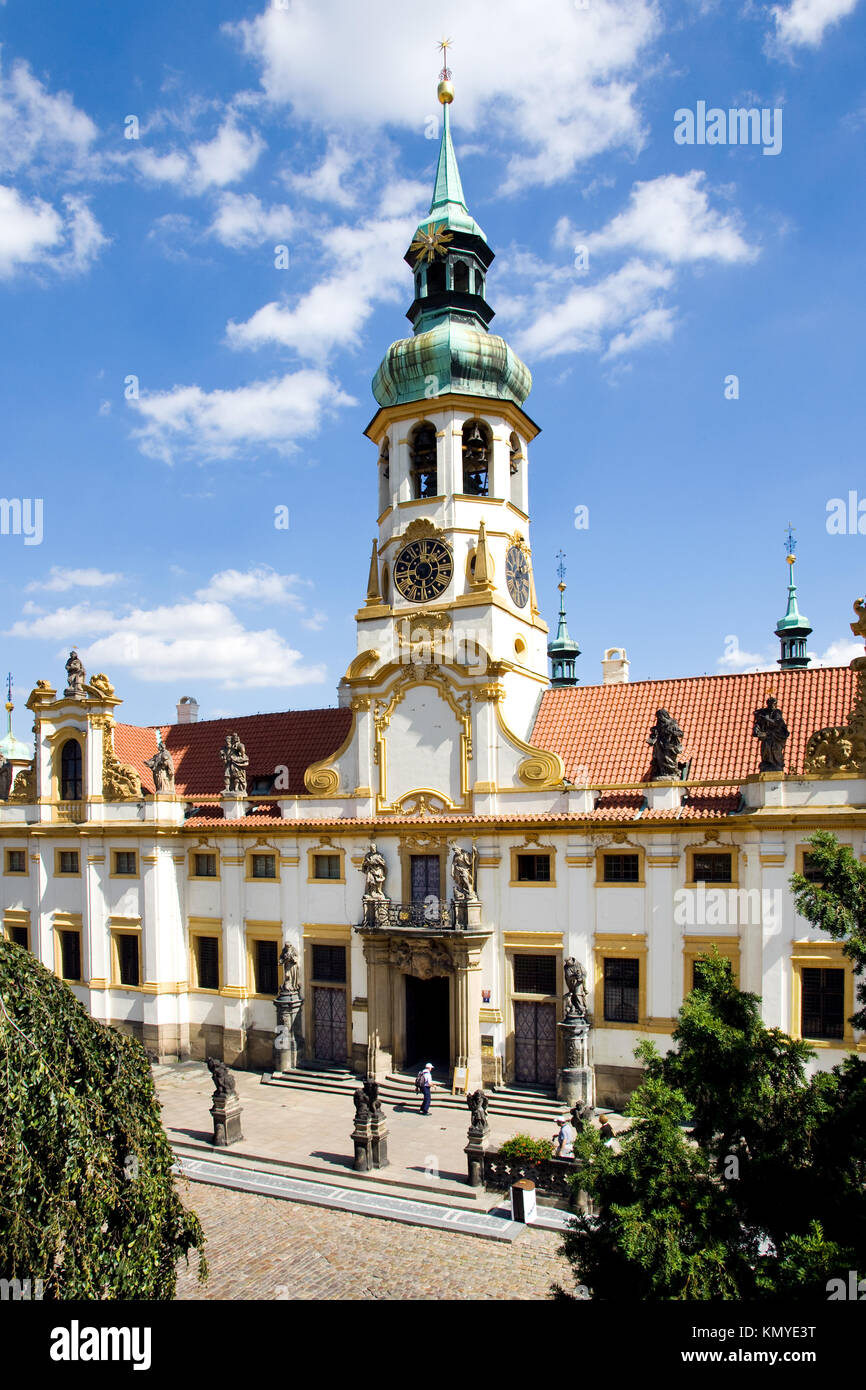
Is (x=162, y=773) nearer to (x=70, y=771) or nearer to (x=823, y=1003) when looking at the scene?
(x=70, y=771)

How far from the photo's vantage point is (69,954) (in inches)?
1439

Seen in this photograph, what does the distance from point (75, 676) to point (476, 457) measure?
17564 mm

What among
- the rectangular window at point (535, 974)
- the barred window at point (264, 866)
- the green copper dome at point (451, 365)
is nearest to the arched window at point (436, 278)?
the green copper dome at point (451, 365)

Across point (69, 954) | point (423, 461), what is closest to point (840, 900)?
point (423, 461)

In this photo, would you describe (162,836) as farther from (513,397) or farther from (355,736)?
(513,397)

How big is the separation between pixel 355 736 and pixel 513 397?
13.5 metres

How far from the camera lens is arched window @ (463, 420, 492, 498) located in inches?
1288

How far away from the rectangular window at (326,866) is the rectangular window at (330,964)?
251 cm

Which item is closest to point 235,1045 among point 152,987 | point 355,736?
point 152,987

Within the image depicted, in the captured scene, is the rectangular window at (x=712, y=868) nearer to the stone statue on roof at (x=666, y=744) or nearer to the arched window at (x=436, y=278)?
the stone statue on roof at (x=666, y=744)

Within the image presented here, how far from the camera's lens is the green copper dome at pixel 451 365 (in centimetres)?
3209

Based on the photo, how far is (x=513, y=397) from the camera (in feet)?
109

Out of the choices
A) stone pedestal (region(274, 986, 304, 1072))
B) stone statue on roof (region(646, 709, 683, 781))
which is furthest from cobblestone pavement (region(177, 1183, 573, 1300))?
stone statue on roof (region(646, 709, 683, 781))

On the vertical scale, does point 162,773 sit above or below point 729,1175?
above
